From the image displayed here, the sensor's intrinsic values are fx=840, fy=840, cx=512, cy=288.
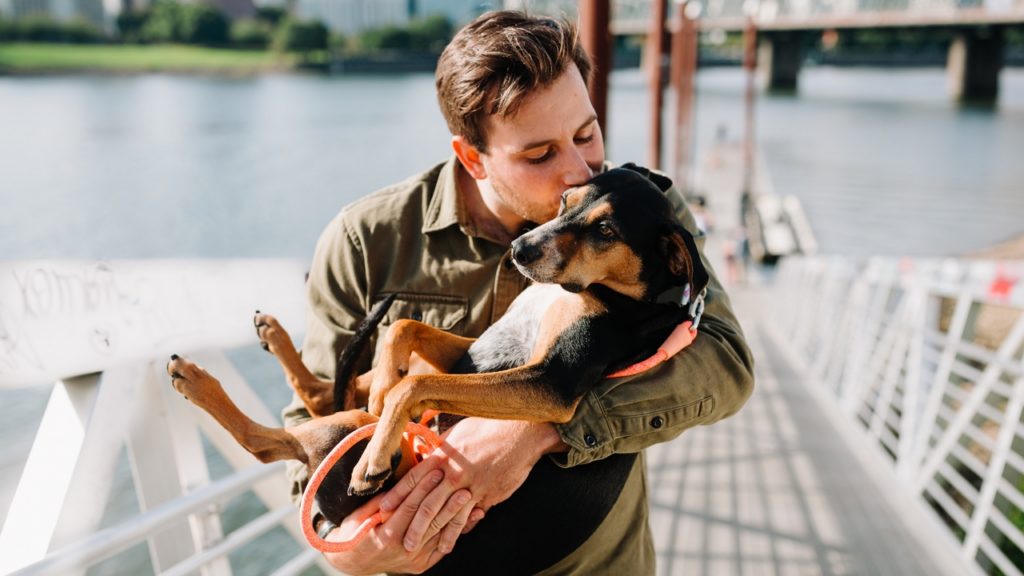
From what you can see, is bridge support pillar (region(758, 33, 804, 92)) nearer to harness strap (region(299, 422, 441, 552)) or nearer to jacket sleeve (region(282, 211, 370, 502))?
jacket sleeve (region(282, 211, 370, 502))

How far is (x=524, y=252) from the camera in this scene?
163cm

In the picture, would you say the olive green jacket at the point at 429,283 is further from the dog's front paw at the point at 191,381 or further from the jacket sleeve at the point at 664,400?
the dog's front paw at the point at 191,381

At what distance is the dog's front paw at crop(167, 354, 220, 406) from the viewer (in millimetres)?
1688

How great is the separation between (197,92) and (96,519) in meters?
59.0

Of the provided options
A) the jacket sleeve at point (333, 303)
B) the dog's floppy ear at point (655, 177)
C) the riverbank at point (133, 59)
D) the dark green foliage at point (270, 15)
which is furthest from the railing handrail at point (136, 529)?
the dark green foliage at point (270, 15)

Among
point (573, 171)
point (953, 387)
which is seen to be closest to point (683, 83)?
point (953, 387)

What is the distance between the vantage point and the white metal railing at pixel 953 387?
369 centimetres

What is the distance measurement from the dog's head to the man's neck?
320 mm

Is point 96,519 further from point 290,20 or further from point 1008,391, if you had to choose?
point 290,20

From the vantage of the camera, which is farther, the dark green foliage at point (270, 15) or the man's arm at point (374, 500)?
the dark green foliage at point (270, 15)

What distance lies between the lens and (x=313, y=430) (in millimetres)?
1722

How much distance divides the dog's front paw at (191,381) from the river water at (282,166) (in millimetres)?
1639

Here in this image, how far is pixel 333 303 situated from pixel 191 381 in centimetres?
41

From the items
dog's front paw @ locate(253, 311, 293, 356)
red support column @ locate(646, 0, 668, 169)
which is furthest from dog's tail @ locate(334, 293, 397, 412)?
red support column @ locate(646, 0, 668, 169)
